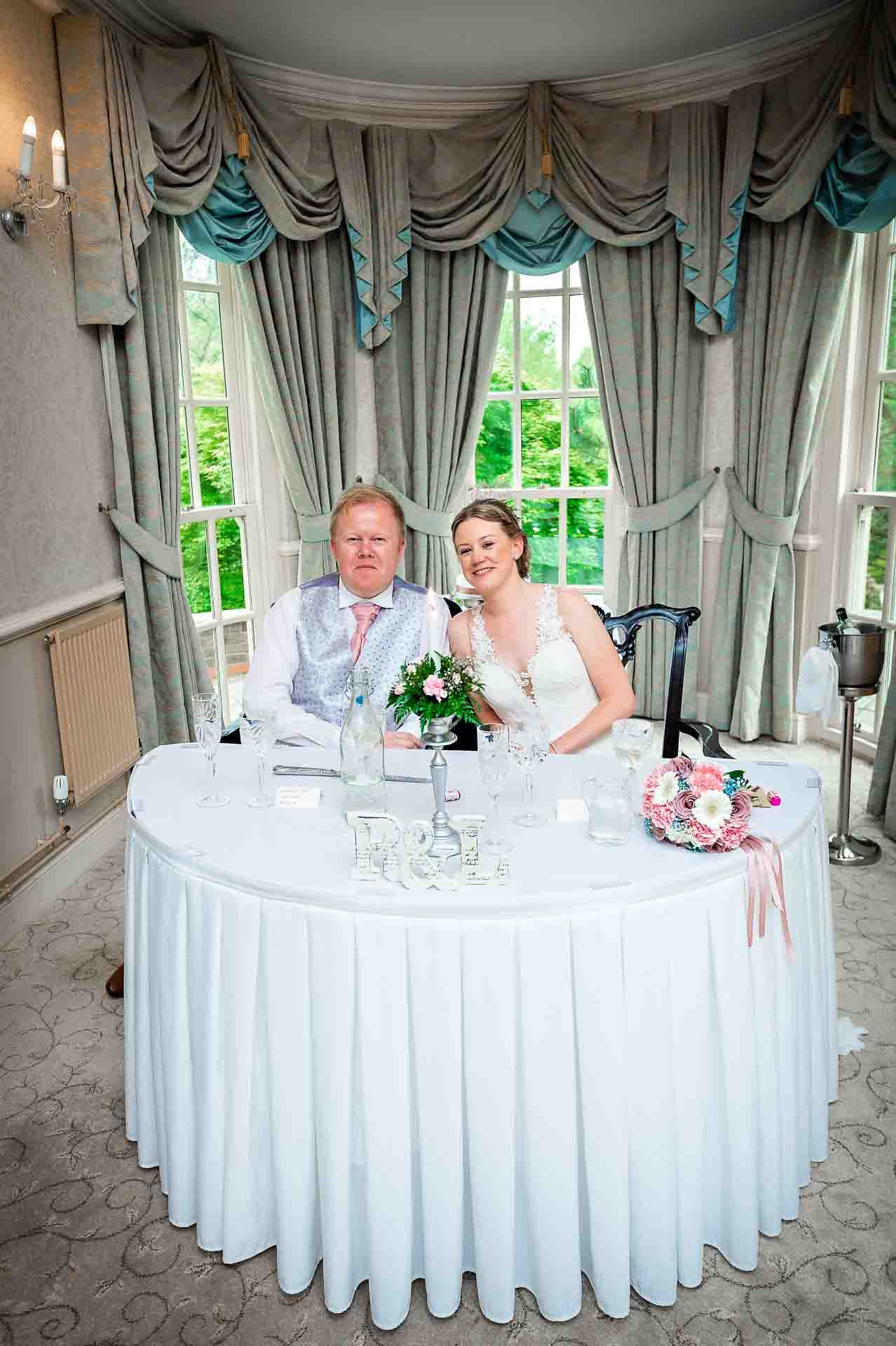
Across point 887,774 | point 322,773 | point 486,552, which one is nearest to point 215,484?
point 486,552

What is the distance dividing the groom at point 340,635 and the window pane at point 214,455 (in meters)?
2.00

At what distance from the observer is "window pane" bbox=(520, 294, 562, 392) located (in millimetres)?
5188

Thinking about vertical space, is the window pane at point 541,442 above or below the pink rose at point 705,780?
above

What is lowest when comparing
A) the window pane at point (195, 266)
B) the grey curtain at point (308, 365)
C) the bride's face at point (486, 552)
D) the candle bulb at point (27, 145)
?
the bride's face at point (486, 552)

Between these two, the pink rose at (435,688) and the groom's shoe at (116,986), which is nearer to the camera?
the pink rose at (435,688)

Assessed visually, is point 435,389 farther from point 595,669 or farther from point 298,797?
point 298,797

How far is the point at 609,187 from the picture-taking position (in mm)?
4539

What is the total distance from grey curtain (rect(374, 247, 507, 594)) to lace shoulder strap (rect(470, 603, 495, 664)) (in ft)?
7.16

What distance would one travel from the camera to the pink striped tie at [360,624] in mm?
2873

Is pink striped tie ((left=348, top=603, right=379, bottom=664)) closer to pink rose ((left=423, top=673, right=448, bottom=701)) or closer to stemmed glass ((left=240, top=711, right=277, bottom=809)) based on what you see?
stemmed glass ((left=240, top=711, right=277, bottom=809))

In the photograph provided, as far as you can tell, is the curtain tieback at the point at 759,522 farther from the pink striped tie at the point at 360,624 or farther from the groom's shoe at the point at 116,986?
the groom's shoe at the point at 116,986

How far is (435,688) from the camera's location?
1.81 m

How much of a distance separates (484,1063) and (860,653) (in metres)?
2.40

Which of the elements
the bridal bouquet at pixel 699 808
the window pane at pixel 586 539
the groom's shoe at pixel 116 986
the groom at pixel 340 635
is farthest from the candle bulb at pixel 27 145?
the window pane at pixel 586 539
